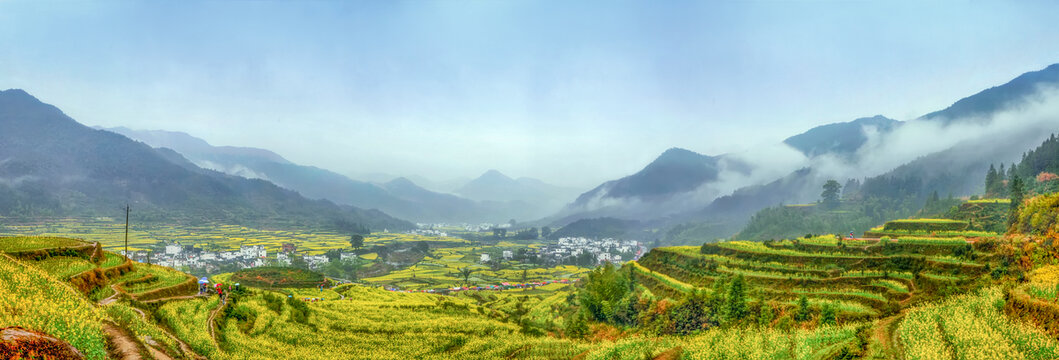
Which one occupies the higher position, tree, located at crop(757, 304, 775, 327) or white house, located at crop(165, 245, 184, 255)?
tree, located at crop(757, 304, 775, 327)

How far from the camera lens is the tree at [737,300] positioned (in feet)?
93.2

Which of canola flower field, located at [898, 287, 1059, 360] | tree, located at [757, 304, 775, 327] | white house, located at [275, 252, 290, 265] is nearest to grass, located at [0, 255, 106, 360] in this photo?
canola flower field, located at [898, 287, 1059, 360]

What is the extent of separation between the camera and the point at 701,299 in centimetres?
3203

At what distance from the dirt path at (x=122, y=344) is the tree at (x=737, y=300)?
1102 inches

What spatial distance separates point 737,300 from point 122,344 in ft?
94.0

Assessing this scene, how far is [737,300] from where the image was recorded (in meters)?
28.6

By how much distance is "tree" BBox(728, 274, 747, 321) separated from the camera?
28.4m

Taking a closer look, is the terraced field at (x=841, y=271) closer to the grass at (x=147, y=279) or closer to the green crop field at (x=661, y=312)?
→ the green crop field at (x=661, y=312)

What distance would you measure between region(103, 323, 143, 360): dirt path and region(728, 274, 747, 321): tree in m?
28.0

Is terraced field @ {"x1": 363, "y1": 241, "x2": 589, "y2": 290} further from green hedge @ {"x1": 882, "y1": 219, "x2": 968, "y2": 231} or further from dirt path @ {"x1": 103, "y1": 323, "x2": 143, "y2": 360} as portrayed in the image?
dirt path @ {"x1": 103, "y1": 323, "x2": 143, "y2": 360}

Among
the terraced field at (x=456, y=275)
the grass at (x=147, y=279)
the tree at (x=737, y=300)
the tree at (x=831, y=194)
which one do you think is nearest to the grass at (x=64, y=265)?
the grass at (x=147, y=279)

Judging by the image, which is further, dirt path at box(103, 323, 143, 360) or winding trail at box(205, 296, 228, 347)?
winding trail at box(205, 296, 228, 347)

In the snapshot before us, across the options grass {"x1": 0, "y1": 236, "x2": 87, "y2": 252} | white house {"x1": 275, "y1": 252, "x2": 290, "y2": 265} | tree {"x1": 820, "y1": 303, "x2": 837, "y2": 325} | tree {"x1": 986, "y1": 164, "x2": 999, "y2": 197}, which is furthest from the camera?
white house {"x1": 275, "y1": 252, "x2": 290, "y2": 265}

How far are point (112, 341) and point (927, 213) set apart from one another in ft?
352
